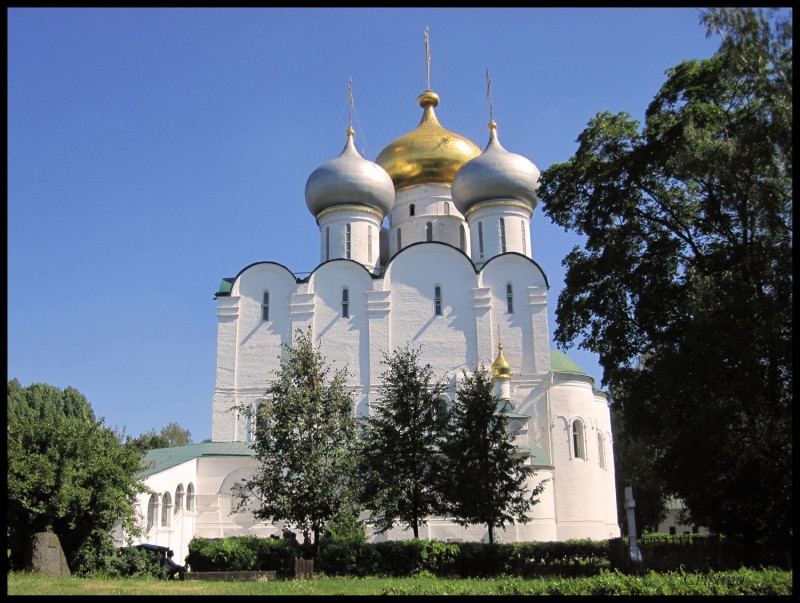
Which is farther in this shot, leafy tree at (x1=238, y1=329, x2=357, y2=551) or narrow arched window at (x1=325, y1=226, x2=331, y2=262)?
narrow arched window at (x1=325, y1=226, x2=331, y2=262)

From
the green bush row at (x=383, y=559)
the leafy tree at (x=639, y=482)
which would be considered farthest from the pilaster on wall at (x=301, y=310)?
the leafy tree at (x=639, y=482)

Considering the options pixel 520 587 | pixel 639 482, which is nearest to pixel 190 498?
pixel 520 587

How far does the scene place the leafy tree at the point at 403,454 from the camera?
16359 millimetres

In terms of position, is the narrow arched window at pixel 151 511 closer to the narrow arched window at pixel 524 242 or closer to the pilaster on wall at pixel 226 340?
the pilaster on wall at pixel 226 340

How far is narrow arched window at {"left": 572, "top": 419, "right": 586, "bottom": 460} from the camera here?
24.4 meters

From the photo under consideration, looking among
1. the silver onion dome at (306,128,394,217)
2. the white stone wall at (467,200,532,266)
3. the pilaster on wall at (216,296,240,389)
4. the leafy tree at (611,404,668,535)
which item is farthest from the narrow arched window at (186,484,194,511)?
the leafy tree at (611,404,668,535)

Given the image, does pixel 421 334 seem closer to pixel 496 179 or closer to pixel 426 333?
pixel 426 333

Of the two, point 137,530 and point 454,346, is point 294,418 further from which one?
point 454,346

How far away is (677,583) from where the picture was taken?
9039 millimetres

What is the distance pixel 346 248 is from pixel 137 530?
572 inches

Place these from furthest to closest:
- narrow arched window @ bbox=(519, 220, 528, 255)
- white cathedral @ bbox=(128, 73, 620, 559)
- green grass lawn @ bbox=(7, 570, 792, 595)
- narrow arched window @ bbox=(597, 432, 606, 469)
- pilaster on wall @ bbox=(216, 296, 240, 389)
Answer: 1. narrow arched window @ bbox=(519, 220, 528, 255)
2. narrow arched window @ bbox=(597, 432, 606, 469)
3. pilaster on wall @ bbox=(216, 296, 240, 389)
4. white cathedral @ bbox=(128, 73, 620, 559)
5. green grass lawn @ bbox=(7, 570, 792, 595)

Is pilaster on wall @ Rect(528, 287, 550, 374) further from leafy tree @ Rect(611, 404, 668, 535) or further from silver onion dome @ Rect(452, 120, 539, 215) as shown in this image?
leafy tree @ Rect(611, 404, 668, 535)

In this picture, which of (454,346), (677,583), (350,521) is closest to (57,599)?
(677,583)

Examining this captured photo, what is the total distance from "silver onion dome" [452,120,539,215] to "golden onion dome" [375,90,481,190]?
2.72 meters
